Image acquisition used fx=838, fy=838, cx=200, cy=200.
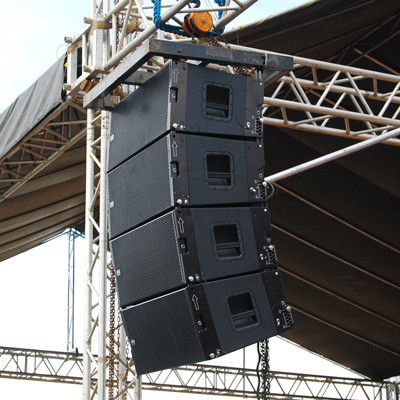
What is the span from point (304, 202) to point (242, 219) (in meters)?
7.50

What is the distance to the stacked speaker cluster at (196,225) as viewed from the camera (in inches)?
191

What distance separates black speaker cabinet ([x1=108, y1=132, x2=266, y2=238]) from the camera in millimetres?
4910

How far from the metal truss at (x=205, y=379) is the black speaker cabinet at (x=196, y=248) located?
11.0m

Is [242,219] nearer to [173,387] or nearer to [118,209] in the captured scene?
[118,209]

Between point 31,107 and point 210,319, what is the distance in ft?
16.1

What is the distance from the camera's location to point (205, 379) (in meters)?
18.1

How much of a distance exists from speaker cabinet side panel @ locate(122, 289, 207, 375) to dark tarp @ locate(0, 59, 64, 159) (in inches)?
143

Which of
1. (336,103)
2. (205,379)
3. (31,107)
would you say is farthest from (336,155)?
(205,379)

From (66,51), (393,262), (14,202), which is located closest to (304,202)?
(393,262)

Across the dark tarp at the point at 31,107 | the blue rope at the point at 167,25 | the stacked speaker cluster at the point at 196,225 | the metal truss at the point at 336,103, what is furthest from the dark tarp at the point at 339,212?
the stacked speaker cluster at the point at 196,225

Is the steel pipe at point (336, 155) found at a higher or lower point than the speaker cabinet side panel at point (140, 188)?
higher

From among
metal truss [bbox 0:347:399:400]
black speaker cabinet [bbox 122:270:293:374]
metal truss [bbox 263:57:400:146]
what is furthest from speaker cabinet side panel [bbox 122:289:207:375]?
metal truss [bbox 0:347:399:400]

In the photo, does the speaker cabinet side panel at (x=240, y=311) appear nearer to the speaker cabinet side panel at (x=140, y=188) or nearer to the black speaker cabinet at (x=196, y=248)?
the black speaker cabinet at (x=196, y=248)

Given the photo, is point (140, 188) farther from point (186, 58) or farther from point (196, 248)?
point (186, 58)
